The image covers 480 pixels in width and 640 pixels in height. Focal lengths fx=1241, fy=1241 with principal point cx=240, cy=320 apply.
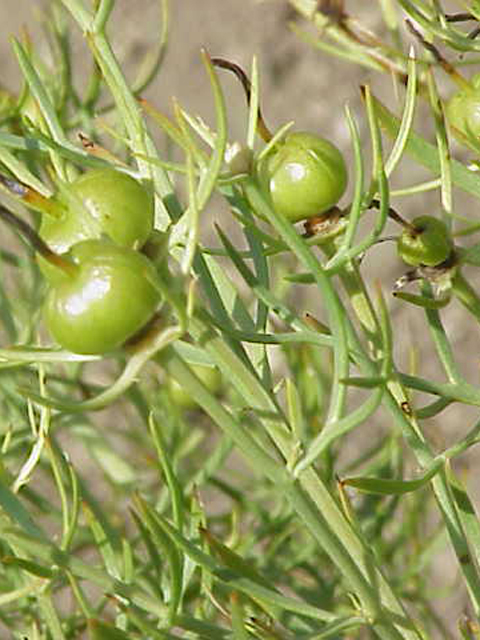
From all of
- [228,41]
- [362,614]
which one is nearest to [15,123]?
[362,614]

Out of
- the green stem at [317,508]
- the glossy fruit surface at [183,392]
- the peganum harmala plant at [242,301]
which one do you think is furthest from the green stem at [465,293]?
the glossy fruit surface at [183,392]

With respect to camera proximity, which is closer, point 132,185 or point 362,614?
point 132,185

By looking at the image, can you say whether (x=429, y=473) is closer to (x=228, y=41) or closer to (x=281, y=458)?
(x=281, y=458)

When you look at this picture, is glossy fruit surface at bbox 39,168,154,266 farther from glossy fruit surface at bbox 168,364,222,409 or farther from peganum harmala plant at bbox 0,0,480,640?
glossy fruit surface at bbox 168,364,222,409

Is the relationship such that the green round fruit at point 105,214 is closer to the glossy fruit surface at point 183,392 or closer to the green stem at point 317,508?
the green stem at point 317,508

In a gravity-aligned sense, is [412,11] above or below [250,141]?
above

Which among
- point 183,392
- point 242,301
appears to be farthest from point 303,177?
point 183,392
